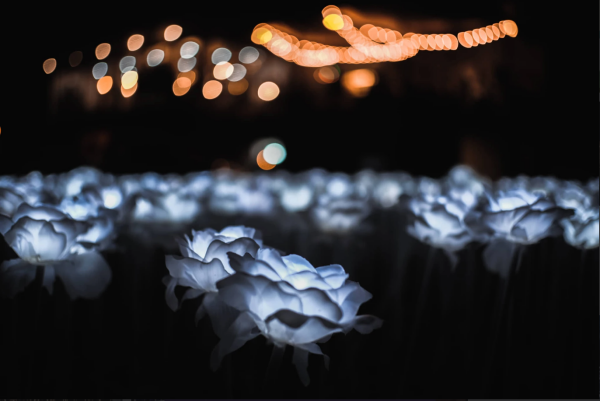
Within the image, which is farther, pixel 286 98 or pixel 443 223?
pixel 286 98

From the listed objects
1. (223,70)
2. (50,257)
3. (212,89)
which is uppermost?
(223,70)

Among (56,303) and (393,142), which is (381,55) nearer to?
(393,142)

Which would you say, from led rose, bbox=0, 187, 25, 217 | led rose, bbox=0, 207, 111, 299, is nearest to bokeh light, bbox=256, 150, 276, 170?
led rose, bbox=0, 187, 25, 217

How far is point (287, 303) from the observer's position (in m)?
0.44

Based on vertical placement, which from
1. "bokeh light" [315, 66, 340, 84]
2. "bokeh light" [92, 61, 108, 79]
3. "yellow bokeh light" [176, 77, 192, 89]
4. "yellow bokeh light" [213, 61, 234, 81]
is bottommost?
"bokeh light" [92, 61, 108, 79]

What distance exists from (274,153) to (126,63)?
274cm

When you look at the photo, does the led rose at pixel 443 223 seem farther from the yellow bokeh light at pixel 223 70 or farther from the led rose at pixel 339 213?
the yellow bokeh light at pixel 223 70

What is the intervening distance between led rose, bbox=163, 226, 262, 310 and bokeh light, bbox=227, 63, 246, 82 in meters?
4.07

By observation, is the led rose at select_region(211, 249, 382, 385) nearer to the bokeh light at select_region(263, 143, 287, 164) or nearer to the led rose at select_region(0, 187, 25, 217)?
the led rose at select_region(0, 187, 25, 217)

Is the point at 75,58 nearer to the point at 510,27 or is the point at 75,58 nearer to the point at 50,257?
the point at 50,257

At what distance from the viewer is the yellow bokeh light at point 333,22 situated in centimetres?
Result: 345

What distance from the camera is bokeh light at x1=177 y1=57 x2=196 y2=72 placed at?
3.60m

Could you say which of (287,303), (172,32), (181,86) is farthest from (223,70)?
(287,303)

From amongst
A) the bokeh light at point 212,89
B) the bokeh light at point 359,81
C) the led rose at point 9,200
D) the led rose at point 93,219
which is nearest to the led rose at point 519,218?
the led rose at point 93,219
